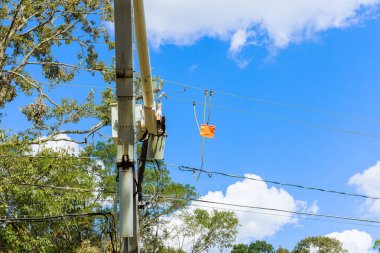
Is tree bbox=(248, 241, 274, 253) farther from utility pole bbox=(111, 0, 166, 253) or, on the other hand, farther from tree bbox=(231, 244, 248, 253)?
utility pole bbox=(111, 0, 166, 253)

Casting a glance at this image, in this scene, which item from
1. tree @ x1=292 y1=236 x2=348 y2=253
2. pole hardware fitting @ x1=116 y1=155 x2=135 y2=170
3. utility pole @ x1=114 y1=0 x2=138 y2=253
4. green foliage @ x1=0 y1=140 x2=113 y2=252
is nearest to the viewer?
utility pole @ x1=114 y1=0 x2=138 y2=253

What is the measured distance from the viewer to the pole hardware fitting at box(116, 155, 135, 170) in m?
7.05

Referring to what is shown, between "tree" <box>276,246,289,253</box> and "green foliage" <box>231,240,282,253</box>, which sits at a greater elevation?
"green foliage" <box>231,240,282,253</box>

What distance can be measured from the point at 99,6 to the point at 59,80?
3.07 meters

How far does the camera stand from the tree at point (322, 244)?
5322cm

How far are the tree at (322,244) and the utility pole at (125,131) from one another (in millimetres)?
50296

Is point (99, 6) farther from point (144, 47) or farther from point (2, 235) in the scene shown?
point (144, 47)

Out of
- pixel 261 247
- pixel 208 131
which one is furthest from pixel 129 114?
pixel 261 247

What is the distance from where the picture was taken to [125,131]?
709cm

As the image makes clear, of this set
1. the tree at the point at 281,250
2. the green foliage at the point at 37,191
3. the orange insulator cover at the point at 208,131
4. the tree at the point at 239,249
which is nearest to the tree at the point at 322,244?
the tree at the point at 281,250

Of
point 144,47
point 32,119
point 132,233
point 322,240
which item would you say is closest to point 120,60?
point 144,47

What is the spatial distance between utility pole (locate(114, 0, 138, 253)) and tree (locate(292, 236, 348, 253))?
50296 mm

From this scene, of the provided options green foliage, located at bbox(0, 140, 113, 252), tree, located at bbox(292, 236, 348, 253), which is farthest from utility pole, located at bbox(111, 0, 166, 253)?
tree, located at bbox(292, 236, 348, 253)

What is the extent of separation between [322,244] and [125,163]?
51.8 meters
